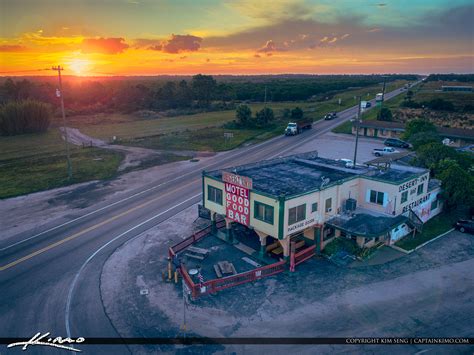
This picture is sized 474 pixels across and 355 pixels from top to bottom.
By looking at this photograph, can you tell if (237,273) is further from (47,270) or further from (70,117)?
(70,117)

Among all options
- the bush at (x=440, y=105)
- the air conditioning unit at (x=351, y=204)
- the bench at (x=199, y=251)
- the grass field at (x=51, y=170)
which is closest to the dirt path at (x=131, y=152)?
the grass field at (x=51, y=170)

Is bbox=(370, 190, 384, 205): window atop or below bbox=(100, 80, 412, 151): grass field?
atop

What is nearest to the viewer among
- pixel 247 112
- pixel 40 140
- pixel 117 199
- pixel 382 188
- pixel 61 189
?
pixel 382 188

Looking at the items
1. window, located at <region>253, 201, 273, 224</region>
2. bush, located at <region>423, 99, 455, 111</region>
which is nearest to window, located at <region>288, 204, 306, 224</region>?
window, located at <region>253, 201, 273, 224</region>

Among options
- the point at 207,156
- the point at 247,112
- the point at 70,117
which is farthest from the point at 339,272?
the point at 70,117

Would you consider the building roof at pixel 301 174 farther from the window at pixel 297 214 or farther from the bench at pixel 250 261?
the bench at pixel 250 261

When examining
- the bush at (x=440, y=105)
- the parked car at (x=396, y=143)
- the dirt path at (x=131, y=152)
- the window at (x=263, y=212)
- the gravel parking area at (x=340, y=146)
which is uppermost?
the bush at (x=440, y=105)

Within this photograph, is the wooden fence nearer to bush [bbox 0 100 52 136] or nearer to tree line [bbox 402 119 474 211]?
tree line [bbox 402 119 474 211]
